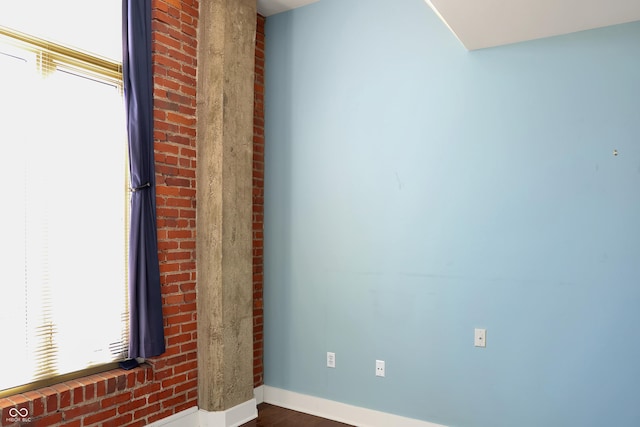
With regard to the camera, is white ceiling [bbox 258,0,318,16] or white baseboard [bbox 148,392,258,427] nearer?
white baseboard [bbox 148,392,258,427]

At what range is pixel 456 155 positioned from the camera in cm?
287

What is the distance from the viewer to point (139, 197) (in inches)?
107

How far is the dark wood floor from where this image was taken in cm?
317

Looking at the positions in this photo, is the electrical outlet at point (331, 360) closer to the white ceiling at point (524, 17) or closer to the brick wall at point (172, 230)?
the brick wall at point (172, 230)

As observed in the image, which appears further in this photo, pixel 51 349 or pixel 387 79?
pixel 387 79

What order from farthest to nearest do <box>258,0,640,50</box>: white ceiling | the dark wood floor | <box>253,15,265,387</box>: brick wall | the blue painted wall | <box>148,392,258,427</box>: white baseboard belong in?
<box>253,15,265,387</box>: brick wall
the dark wood floor
<box>148,392,258,427</box>: white baseboard
the blue painted wall
<box>258,0,640,50</box>: white ceiling

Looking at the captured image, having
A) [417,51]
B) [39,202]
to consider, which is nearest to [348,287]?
[417,51]

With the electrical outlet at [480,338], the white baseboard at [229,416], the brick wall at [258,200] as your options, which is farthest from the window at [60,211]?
the electrical outlet at [480,338]

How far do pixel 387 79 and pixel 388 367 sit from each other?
1.94m

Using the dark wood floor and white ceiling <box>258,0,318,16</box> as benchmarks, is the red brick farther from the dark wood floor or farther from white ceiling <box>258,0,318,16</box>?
white ceiling <box>258,0,318,16</box>

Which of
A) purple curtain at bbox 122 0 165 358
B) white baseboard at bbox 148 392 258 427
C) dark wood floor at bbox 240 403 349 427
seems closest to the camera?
purple curtain at bbox 122 0 165 358

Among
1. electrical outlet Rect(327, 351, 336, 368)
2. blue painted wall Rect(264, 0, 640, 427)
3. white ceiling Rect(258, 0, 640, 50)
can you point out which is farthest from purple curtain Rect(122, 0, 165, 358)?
white ceiling Rect(258, 0, 640, 50)

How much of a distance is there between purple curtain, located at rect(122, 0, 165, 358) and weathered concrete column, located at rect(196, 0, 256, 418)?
1.30ft

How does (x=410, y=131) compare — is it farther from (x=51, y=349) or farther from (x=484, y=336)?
(x=51, y=349)
